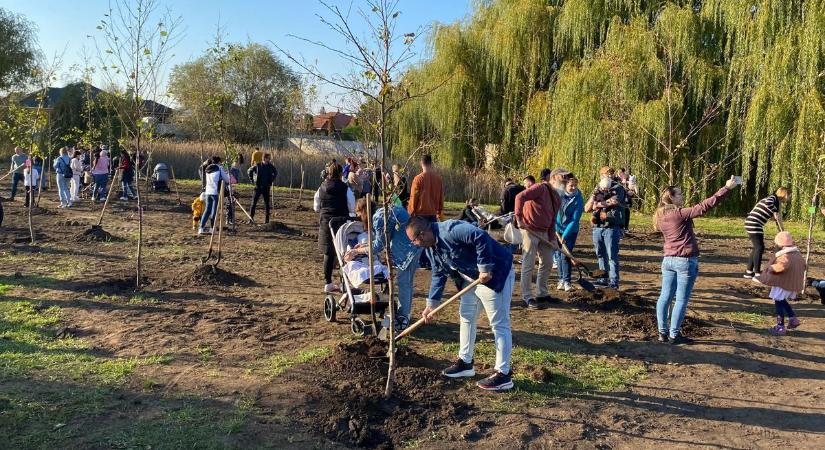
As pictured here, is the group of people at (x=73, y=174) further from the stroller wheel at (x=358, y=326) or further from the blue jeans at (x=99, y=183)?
the stroller wheel at (x=358, y=326)

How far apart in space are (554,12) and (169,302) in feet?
63.9

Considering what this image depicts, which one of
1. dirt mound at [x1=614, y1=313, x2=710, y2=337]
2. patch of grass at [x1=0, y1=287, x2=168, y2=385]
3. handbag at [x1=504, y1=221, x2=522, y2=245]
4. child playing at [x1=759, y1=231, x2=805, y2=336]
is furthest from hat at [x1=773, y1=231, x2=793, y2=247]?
patch of grass at [x1=0, y1=287, x2=168, y2=385]

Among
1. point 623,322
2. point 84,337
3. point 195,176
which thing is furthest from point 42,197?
point 623,322

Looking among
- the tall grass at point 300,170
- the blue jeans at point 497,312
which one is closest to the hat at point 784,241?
the blue jeans at point 497,312

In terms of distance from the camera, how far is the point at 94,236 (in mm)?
13289

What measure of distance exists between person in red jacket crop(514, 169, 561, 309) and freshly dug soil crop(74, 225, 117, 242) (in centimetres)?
878

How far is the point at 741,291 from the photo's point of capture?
10.6 metres

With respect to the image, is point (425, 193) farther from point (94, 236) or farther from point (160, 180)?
point (160, 180)

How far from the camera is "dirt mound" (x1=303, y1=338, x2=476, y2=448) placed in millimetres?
4930

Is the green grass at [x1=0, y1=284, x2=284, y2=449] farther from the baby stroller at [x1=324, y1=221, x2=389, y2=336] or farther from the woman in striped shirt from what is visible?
the woman in striped shirt

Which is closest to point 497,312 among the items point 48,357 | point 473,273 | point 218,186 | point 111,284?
point 473,273

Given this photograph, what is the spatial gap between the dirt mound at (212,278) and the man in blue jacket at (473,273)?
15.2 feet

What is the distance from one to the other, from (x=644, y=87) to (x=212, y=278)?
15.7 metres

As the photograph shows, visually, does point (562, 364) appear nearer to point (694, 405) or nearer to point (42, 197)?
point (694, 405)
